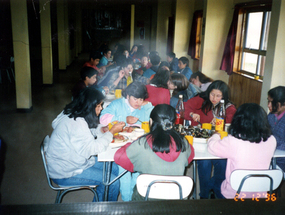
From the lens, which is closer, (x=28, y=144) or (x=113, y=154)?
(x=113, y=154)

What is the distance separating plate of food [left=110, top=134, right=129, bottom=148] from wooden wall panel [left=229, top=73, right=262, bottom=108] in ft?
11.8

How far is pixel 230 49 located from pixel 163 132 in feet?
15.8

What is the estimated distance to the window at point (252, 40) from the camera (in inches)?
199

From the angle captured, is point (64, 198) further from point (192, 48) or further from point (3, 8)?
point (3, 8)

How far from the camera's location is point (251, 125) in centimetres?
178

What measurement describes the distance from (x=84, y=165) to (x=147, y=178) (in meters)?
0.72

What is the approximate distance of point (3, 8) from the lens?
8898 millimetres

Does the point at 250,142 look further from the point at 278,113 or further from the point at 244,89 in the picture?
the point at 244,89

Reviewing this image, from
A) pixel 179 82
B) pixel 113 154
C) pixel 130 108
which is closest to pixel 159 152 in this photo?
pixel 113 154

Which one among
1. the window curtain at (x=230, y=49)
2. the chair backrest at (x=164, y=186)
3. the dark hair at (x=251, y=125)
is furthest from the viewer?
the window curtain at (x=230, y=49)

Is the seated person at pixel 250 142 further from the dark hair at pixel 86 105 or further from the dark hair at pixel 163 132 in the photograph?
the dark hair at pixel 86 105

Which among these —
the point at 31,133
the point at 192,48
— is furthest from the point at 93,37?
the point at 31,133

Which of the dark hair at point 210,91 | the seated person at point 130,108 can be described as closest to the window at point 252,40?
the dark hair at point 210,91

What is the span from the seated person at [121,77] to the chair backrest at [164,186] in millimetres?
2721
